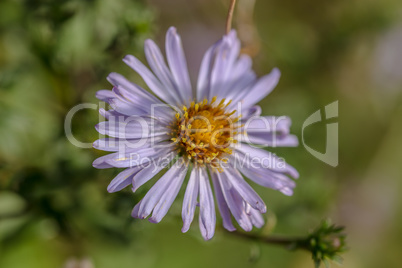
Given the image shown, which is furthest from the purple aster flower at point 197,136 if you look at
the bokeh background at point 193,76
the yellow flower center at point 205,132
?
the bokeh background at point 193,76

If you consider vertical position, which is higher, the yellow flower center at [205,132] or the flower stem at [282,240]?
the yellow flower center at [205,132]

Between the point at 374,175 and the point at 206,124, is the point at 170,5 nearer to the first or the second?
the point at 206,124

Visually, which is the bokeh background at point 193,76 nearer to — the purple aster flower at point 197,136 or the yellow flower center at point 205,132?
the purple aster flower at point 197,136

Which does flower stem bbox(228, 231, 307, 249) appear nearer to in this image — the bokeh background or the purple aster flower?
the bokeh background

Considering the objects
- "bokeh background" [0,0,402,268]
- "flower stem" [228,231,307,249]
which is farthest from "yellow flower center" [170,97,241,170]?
"flower stem" [228,231,307,249]

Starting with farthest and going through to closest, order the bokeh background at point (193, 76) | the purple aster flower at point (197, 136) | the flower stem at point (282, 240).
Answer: the bokeh background at point (193, 76) → the flower stem at point (282, 240) → the purple aster flower at point (197, 136)

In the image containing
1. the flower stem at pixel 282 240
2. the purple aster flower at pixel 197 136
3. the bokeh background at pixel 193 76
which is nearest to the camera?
the purple aster flower at pixel 197 136

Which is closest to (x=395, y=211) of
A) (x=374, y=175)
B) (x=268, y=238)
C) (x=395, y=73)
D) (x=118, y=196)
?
(x=374, y=175)
